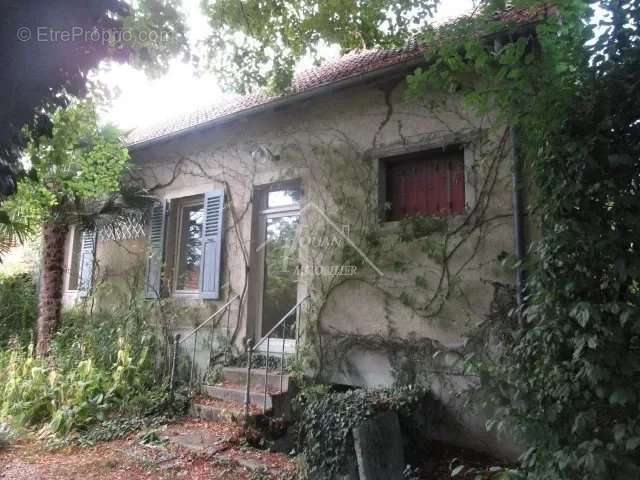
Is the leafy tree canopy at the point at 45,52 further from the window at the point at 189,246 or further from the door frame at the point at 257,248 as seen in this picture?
the window at the point at 189,246

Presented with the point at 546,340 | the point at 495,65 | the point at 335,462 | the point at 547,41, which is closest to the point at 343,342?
the point at 335,462

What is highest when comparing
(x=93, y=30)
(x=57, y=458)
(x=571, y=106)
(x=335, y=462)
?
(x=93, y=30)

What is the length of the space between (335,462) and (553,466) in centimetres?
166

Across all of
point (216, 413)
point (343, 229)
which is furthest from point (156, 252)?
point (343, 229)

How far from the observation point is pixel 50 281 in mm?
7293

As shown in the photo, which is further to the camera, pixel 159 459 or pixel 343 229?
pixel 343 229

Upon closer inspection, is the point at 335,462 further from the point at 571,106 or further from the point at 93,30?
the point at 93,30

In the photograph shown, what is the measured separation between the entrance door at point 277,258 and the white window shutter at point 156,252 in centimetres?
188

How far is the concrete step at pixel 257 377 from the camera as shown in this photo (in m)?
5.12

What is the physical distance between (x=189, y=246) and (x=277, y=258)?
189cm

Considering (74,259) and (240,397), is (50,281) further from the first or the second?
(240,397)

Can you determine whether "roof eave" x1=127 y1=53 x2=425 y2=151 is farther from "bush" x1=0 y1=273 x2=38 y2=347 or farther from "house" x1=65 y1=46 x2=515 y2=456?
"bush" x1=0 y1=273 x2=38 y2=347

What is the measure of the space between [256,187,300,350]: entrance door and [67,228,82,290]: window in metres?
4.69

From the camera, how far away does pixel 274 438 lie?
4.63 meters
